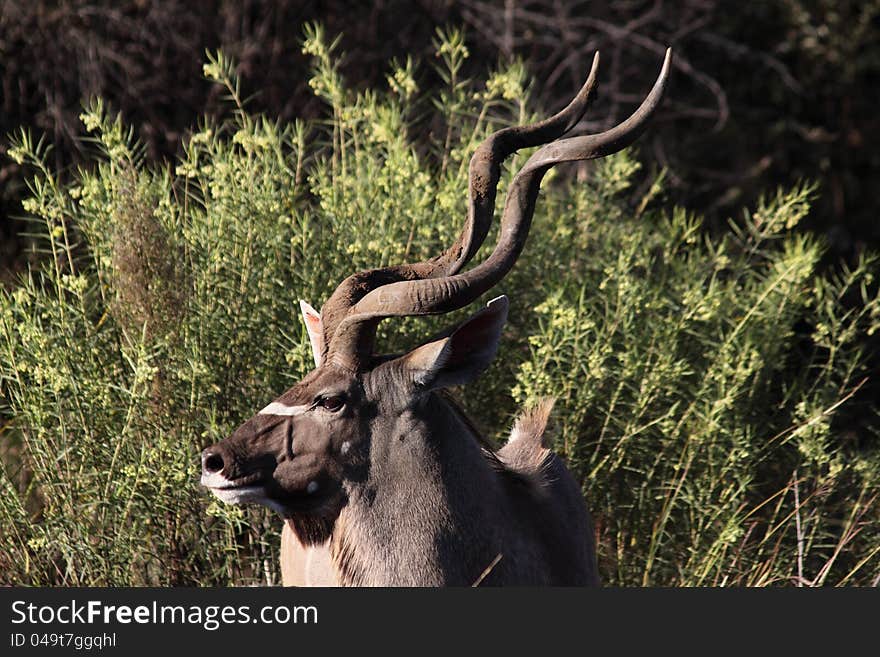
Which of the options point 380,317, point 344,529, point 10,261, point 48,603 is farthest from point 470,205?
point 10,261

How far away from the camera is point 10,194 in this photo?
22.9 ft

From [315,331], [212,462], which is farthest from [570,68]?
[212,462]

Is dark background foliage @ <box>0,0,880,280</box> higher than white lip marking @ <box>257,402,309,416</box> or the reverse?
higher

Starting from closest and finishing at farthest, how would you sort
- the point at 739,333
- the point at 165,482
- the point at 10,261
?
1. the point at 165,482
2. the point at 739,333
3. the point at 10,261

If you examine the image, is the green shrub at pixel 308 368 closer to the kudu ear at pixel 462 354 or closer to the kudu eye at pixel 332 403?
the kudu eye at pixel 332 403

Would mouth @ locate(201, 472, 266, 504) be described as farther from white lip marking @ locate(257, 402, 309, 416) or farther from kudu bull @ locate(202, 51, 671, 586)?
white lip marking @ locate(257, 402, 309, 416)

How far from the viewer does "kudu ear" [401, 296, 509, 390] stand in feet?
11.2

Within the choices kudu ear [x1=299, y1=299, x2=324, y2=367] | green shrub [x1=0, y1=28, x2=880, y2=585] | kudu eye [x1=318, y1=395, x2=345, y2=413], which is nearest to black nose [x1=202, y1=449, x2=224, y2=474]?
kudu eye [x1=318, y1=395, x2=345, y2=413]

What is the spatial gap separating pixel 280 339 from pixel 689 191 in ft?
17.0

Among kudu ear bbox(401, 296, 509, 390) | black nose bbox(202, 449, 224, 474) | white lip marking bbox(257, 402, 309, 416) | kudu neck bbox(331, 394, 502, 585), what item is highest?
kudu ear bbox(401, 296, 509, 390)

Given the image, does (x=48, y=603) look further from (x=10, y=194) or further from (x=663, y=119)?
(x=663, y=119)

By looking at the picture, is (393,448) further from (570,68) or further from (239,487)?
(570,68)

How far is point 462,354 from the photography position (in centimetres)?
347

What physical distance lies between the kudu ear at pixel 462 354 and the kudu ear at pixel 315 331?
0.81ft
